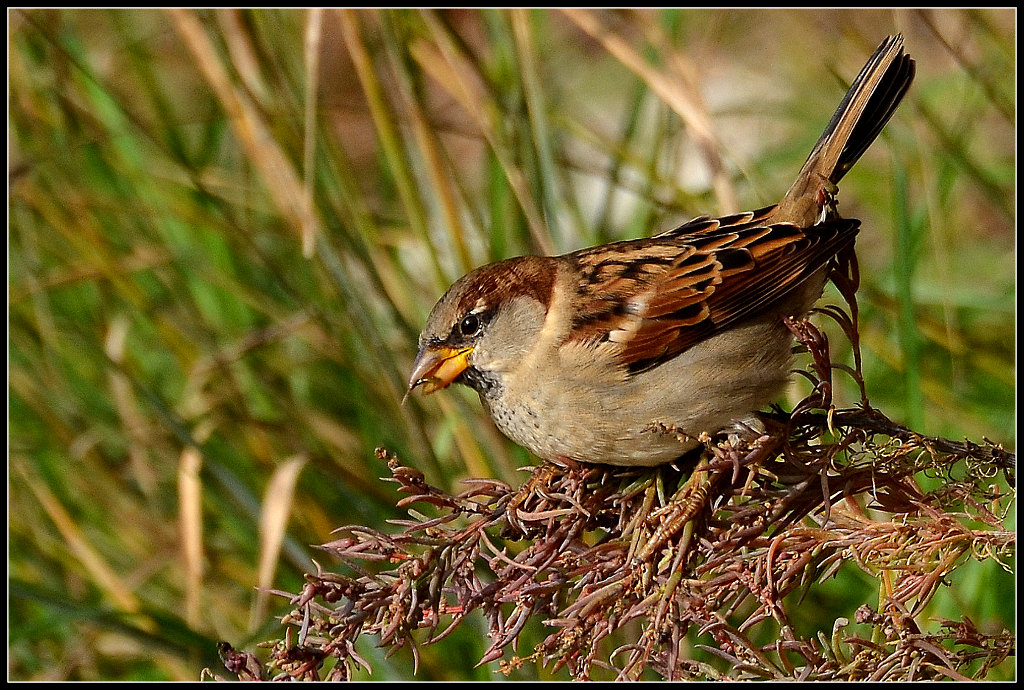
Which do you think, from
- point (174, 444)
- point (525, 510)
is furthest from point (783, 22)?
point (525, 510)

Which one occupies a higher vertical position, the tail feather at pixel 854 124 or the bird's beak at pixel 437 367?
the tail feather at pixel 854 124

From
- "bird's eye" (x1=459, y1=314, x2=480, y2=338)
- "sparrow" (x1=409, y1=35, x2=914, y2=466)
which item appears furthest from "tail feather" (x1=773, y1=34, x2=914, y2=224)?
"bird's eye" (x1=459, y1=314, x2=480, y2=338)

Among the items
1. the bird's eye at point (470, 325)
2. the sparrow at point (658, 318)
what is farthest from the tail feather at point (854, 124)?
the bird's eye at point (470, 325)

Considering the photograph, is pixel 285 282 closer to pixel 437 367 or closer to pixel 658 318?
pixel 437 367

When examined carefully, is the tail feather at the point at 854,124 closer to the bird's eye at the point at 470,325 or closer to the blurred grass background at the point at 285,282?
the blurred grass background at the point at 285,282

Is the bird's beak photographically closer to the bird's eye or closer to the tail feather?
the bird's eye

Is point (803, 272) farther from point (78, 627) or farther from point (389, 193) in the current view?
point (78, 627)
